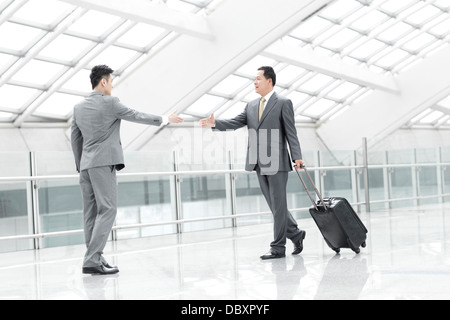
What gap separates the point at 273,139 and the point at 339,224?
1.06m

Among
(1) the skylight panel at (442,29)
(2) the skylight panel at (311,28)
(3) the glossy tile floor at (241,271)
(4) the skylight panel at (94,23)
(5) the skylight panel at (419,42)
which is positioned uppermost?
(1) the skylight panel at (442,29)

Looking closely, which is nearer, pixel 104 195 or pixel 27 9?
pixel 104 195

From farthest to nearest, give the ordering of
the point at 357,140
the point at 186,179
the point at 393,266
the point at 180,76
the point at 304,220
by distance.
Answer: the point at 357,140, the point at 180,76, the point at 304,220, the point at 186,179, the point at 393,266

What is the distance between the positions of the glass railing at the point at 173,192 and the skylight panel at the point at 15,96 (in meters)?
11.0

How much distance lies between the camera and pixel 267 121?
21.6ft

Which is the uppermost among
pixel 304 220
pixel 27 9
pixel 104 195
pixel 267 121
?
pixel 27 9

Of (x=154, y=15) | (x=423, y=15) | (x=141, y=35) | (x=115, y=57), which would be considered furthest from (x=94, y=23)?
(x=423, y=15)

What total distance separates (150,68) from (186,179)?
376 inches

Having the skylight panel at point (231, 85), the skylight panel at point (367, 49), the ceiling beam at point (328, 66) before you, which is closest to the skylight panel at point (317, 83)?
the skylight panel at point (367, 49)

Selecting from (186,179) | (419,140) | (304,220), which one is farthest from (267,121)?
(419,140)

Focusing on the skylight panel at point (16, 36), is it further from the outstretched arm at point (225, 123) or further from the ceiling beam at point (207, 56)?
the outstretched arm at point (225, 123)

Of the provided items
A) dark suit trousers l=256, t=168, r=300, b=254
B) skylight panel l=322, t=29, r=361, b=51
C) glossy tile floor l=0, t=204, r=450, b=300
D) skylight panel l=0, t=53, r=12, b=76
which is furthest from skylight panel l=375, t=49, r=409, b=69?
dark suit trousers l=256, t=168, r=300, b=254

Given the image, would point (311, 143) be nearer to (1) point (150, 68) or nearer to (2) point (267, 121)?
(1) point (150, 68)

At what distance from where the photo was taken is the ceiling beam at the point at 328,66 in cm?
2116
